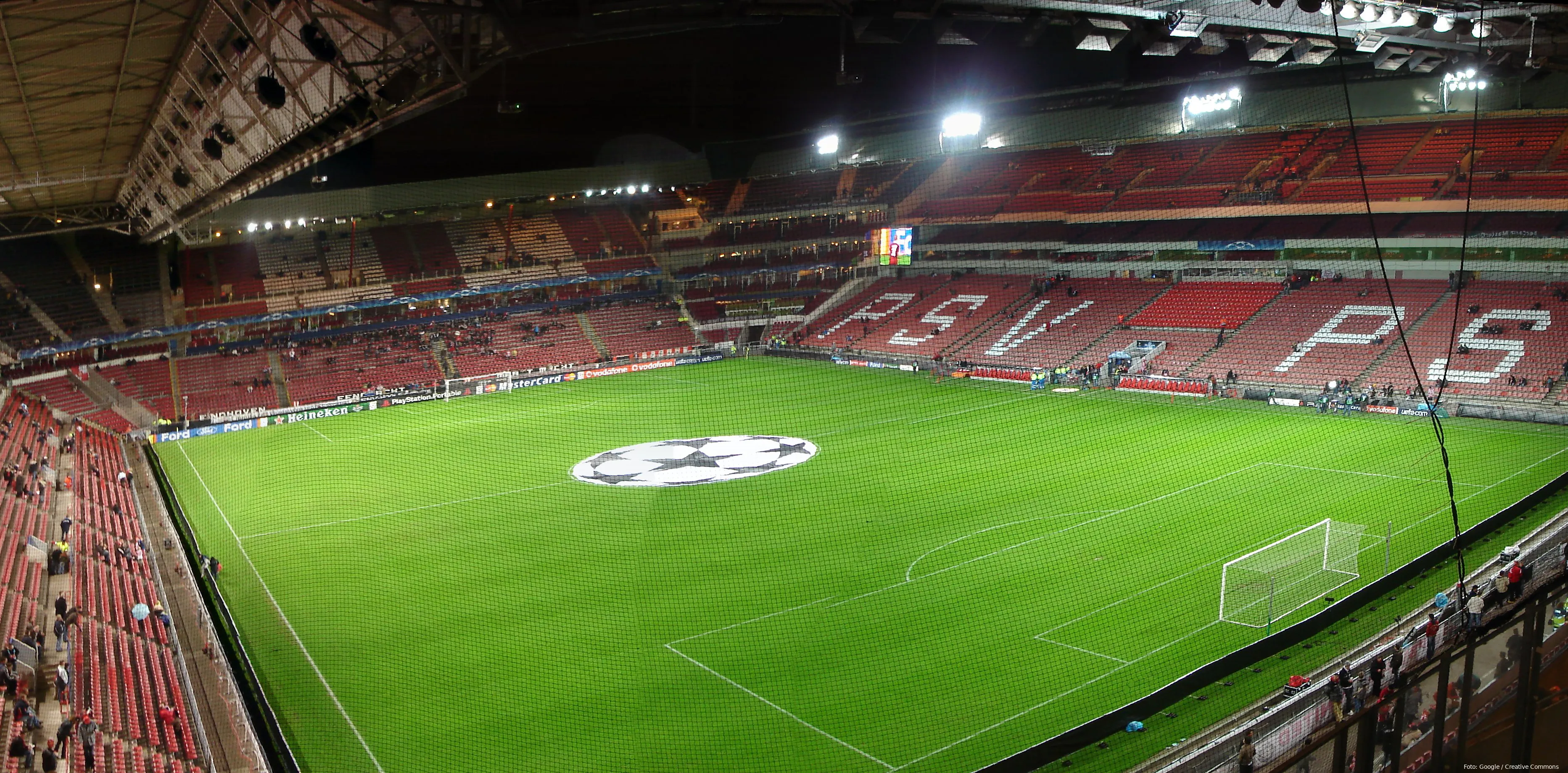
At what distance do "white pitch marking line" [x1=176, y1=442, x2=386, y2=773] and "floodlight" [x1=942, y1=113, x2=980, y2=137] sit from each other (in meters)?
23.2

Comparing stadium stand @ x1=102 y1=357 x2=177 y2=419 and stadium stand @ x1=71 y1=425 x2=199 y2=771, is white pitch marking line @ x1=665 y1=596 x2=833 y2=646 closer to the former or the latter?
stadium stand @ x1=71 y1=425 x2=199 y2=771

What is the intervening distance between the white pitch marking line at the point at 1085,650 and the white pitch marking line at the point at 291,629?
20.6 feet

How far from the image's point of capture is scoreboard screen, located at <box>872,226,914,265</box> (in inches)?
1161

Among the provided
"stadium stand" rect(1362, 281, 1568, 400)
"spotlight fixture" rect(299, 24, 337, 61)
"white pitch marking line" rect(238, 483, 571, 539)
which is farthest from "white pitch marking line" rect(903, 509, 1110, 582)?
"stadium stand" rect(1362, 281, 1568, 400)

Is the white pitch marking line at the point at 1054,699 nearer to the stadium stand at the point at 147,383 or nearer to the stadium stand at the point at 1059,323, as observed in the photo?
the stadium stand at the point at 1059,323

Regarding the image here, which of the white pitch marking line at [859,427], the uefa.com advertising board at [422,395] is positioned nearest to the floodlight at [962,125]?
the uefa.com advertising board at [422,395]

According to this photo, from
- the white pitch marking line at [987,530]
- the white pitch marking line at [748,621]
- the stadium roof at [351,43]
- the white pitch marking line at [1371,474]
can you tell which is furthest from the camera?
the white pitch marking line at [1371,474]

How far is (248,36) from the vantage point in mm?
8859

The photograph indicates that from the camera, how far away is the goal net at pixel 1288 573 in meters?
10.2

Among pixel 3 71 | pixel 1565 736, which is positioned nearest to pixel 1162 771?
pixel 1565 736

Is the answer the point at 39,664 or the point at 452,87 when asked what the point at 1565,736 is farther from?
the point at 39,664

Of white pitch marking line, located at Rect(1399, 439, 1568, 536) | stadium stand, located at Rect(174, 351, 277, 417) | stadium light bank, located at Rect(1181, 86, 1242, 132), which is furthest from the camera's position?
stadium stand, located at Rect(174, 351, 277, 417)

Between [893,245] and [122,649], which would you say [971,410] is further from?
[122,649]

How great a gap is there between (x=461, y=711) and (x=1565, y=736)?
27.1 ft
